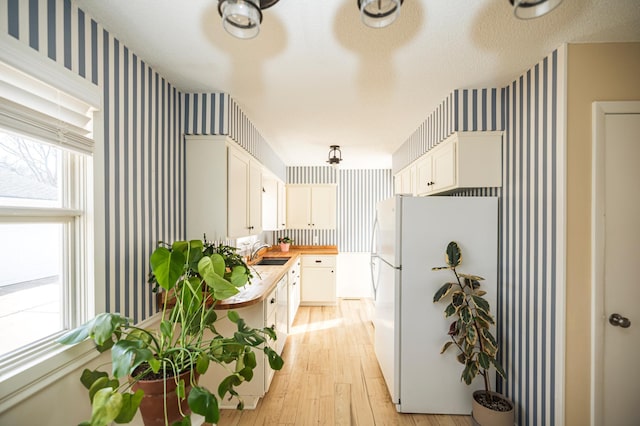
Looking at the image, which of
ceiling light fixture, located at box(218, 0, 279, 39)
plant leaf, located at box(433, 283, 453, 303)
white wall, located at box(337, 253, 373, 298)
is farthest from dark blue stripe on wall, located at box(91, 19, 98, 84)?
white wall, located at box(337, 253, 373, 298)

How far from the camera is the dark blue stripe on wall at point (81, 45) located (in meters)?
1.31

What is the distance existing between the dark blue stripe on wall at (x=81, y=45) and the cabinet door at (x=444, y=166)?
94.4 inches

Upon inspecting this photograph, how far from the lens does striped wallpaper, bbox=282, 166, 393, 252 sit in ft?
17.6

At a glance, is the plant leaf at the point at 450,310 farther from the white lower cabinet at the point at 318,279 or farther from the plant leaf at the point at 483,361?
the white lower cabinet at the point at 318,279

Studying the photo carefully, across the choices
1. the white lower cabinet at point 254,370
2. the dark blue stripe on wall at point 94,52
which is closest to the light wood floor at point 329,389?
the white lower cabinet at point 254,370

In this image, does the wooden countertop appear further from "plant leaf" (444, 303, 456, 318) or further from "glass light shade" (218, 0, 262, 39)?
"plant leaf" (444, 303, 456, 318)

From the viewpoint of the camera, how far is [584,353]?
61.7 inches

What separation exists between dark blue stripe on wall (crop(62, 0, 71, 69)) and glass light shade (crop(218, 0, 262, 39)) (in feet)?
2.63

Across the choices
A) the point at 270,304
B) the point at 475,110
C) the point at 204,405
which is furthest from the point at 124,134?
the point at 475,110

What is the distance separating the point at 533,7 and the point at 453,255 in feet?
5.09

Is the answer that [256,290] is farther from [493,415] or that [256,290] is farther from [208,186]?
[493,415]

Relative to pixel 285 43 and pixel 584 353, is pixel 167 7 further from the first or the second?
pixel 584 353

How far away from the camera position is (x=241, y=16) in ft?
3.25

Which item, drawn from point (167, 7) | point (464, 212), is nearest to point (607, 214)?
point (464, 212)
